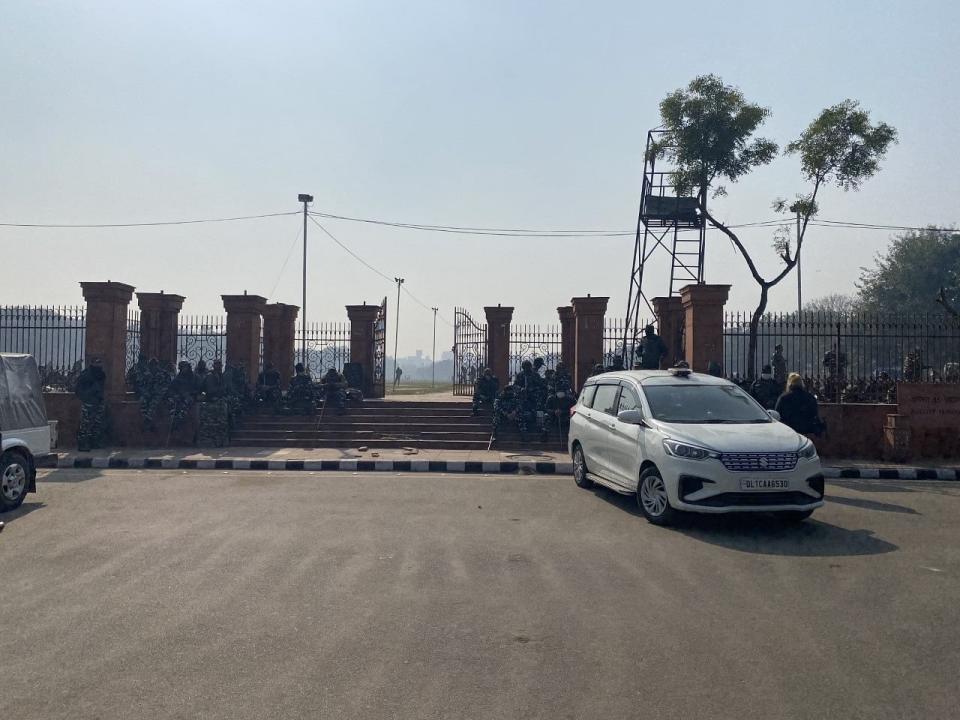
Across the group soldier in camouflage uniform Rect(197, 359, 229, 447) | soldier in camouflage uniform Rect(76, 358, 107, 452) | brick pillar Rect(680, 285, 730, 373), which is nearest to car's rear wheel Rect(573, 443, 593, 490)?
brick pillar Rect(680, 285, 730, 373)

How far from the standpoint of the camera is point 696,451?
822 cm

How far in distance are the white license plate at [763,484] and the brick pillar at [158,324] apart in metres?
15.4

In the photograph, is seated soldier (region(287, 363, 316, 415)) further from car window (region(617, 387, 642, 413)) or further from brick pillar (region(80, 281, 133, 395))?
car window (region(617, 387, 642, 413))

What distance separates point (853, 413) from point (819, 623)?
1169cm

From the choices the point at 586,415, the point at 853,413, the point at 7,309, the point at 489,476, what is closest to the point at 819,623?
the point at 586,415

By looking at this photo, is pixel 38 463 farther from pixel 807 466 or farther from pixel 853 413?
pixel 853 413

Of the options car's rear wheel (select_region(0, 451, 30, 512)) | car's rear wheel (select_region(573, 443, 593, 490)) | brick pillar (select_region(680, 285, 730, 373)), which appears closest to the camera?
car's rear wheel (select_region(0, 451, 30, 512))

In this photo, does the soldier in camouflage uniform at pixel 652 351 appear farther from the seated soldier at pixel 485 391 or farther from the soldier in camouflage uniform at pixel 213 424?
the soldier in camouflage uniform at pixel 213 424

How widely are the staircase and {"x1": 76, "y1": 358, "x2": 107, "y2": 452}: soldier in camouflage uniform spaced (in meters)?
2.66

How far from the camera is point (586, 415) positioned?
11.2m

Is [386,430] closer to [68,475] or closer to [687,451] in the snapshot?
[68,475]

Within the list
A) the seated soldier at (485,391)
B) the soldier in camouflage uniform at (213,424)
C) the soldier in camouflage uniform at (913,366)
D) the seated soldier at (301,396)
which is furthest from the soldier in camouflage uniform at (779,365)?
the soldier in camouflage uniform at (213,424)

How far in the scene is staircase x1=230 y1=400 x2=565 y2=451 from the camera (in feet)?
55.0

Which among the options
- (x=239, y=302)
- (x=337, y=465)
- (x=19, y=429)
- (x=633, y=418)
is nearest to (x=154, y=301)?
(x=239, y=302)
